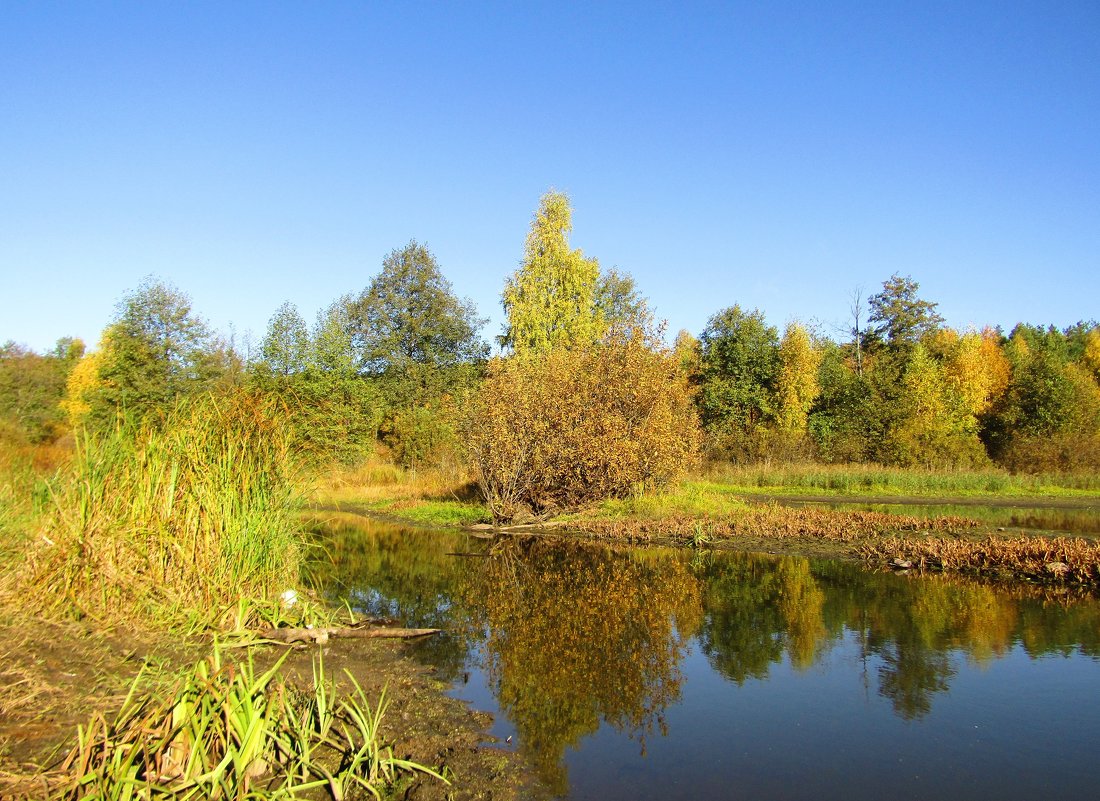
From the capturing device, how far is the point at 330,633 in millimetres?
9492

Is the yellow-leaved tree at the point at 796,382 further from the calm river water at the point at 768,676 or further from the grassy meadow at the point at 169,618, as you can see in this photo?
the grassy meadow at the point at 169,618

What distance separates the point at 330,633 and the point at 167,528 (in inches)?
97.4

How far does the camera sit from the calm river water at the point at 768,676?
6.23 meters

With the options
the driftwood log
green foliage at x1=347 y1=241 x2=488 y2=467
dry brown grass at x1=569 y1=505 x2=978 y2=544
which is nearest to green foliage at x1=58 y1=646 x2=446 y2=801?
the driftwood log

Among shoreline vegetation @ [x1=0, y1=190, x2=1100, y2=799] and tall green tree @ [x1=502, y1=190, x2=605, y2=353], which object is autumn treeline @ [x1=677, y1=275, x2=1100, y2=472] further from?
tall green tree @ [x1=502, y1=190, x2=605, y2=353]

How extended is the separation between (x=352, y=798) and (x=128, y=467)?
5284mm

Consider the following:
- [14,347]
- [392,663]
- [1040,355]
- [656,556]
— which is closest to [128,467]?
[392,663]

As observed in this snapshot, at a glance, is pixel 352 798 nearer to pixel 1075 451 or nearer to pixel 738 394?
pixel 1075 451

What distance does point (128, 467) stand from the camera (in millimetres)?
8484

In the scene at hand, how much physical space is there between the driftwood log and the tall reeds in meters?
A: 0.50

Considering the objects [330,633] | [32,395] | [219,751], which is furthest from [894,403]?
[32,395]

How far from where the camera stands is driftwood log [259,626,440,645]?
8.51 meters

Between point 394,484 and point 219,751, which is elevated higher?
point 219,751

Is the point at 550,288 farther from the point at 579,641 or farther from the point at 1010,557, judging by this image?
the point at 579,641
